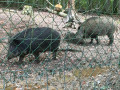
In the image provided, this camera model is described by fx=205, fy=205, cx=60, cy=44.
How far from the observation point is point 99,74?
4.05 meters

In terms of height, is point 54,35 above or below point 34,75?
above

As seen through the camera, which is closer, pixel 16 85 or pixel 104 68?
pixel 16 85

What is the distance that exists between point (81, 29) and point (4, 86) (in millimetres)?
4325

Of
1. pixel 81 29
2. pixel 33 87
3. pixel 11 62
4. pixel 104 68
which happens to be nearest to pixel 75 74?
pixel 104 68

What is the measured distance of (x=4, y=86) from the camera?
3.35 meters

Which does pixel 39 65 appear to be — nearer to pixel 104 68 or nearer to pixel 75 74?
pixel 75 74

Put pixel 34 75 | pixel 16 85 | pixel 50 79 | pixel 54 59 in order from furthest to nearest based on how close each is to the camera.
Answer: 1. pixel 54 59
2. pixel 34 75
3. pixel 50 79
4. pixel 16 85

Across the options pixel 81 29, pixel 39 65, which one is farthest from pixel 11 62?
pixel 81 29

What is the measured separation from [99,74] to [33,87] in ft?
4.55

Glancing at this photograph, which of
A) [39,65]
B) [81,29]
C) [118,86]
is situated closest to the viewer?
[118,86]

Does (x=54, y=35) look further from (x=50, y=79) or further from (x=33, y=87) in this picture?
(x=33, y=87)

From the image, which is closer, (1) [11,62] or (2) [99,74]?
(2) [99,74]

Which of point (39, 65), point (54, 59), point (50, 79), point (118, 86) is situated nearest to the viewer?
point (118, 86)

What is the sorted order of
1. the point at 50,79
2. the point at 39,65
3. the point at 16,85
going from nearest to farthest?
the point at 16,85
the point at 50,79
the point at 39,65
